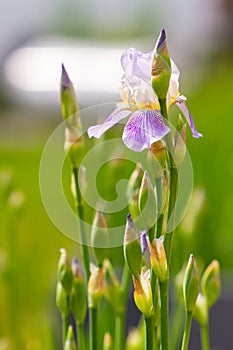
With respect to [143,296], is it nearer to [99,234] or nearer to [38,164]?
[99,234]

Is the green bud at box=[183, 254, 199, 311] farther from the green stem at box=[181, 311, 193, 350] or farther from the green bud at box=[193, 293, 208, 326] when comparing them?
the green bud at box=[193, 293, 208, 326]

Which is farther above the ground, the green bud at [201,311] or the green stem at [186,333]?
the green stem at [186,333]

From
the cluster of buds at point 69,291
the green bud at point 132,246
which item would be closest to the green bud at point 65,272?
the cluster of buds at point 69,291

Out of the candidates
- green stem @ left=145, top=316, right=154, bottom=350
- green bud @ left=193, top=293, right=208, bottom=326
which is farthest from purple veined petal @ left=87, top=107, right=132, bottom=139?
green bud @ left=193, top=293, right=208, bottom=326

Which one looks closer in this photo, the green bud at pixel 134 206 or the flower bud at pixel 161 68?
the flower bud at pixel 161 68

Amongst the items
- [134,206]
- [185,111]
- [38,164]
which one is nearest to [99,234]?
[134,206]

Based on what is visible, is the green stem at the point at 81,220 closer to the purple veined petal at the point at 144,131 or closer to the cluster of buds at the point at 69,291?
the cluster of buds at the point at 69,291

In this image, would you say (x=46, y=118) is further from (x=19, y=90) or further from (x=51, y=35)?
(x=51, y=35)
